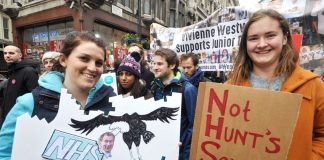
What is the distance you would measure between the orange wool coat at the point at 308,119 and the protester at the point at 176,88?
112 centimetres

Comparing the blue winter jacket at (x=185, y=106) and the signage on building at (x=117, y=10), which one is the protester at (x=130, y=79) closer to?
the blue winter jacket at (x=185, y=106)

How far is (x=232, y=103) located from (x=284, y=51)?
1.85 ft

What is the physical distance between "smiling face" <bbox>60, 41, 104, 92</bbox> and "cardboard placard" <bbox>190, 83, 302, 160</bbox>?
59cm

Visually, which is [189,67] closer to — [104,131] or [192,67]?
[192,67]

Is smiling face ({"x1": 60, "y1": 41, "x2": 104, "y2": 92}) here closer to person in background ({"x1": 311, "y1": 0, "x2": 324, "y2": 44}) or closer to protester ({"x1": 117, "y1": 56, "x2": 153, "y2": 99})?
protester ({"x1": 117, "y1": 56, "x2": 153, "y2": 99})

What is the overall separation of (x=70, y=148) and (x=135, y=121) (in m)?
0.35

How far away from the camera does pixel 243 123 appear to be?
130 centimetres

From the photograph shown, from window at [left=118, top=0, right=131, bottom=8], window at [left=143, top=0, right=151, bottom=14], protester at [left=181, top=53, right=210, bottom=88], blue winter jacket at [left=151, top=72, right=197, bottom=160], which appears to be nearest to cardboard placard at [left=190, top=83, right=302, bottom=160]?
blue winter jacket at [left=151, top=72, right=197, bottom=160]

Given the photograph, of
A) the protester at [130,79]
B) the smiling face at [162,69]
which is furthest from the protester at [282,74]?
the protester at [130,79]

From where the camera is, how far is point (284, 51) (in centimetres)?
162

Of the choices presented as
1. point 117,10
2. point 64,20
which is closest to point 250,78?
point 64,20

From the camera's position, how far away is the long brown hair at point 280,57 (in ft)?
5.06

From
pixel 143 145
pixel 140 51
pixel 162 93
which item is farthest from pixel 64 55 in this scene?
pixel 140 51

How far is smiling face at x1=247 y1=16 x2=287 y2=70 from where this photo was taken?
1513 millimetres
